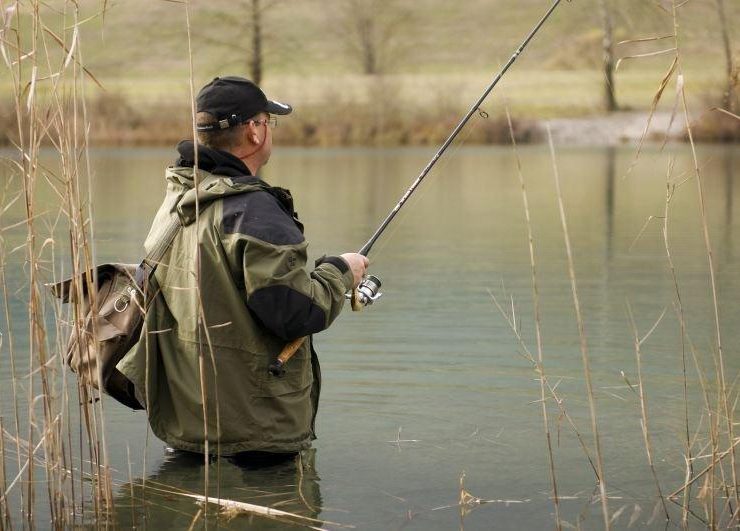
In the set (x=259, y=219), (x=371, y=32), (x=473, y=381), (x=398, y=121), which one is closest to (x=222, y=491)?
(x=259, y=219)

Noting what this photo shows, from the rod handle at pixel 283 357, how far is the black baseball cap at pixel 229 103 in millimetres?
754

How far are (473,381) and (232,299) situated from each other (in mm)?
2257

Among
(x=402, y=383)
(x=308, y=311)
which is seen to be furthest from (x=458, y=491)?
(x=402, y=383)

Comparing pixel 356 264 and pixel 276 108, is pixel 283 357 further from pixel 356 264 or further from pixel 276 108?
pixel 276 108

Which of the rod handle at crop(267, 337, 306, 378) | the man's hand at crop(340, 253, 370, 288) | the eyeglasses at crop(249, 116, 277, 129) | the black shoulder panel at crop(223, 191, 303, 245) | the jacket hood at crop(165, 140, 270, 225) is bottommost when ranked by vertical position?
the rod handle at crop(267, 337, 306, 378)

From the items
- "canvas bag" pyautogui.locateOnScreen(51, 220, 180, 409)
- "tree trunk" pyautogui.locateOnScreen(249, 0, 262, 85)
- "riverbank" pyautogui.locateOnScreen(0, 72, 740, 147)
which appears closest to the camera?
"canvas bag" pyautogui.locateOnScreen(51, 220, 180, 409)

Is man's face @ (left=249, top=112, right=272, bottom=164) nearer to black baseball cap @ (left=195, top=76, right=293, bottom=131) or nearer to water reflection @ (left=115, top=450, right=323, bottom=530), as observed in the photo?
black baseball cap @ (left=195, top=76, right=293, bottom=131)

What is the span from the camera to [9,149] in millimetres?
25953

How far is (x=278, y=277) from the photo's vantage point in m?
3.85

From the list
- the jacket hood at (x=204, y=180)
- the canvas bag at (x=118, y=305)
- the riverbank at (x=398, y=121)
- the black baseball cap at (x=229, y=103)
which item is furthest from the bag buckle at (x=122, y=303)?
the riverbank at (x=398, y=121)

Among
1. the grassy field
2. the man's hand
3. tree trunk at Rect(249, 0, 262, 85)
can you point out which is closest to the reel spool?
the man's hand

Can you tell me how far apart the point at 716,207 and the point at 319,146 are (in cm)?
1724

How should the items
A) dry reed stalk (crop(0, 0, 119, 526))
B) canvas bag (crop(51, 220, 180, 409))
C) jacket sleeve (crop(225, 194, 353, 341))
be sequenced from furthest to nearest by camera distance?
canvas bag (crop(51, 220, 180, 409))
jacket sleeve (crop(225, 194, 353, 341))
dry reed stalk (crop(0, 0, 119, 526))

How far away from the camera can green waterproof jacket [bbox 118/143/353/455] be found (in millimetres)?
3883
